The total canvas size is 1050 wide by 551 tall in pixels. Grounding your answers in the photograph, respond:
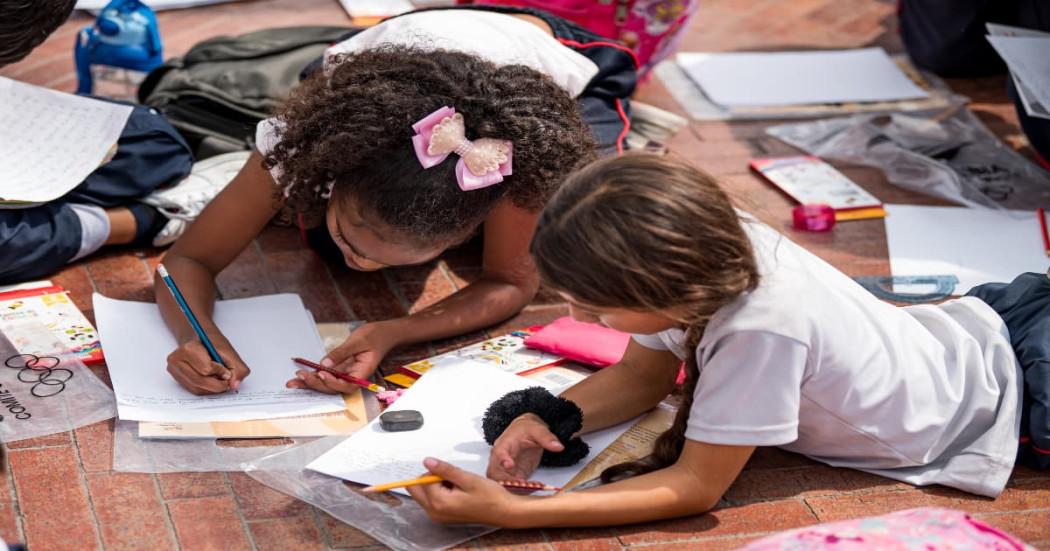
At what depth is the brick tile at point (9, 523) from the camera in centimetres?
176

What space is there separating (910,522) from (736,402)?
0.29m

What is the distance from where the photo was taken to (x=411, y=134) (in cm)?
206

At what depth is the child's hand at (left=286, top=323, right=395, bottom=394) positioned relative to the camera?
7.08 feet

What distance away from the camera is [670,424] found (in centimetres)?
213

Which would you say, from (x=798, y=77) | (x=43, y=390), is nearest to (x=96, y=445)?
(x=43, y=390)

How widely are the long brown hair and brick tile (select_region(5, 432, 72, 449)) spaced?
2.92 ft

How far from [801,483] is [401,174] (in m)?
0.86

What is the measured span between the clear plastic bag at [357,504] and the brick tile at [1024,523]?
2.68 feet

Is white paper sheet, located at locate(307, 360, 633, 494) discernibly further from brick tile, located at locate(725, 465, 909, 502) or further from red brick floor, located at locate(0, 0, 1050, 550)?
brick tile, located at locate(725, 465, 909, 502)

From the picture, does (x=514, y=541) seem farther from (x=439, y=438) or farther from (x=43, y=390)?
(x=43, y=390)

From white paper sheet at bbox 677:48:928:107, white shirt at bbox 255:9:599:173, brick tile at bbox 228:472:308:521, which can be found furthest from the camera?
white paper sheet at bbox 677:48:928:107

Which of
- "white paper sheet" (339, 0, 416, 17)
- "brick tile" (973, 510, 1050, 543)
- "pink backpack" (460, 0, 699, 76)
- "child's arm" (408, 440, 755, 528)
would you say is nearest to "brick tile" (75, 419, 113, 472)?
"child's arm" (408, 440, 755, 528)

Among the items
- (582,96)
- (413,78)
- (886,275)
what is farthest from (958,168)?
(413,78)

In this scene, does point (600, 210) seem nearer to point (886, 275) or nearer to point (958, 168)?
point (886, 275)
